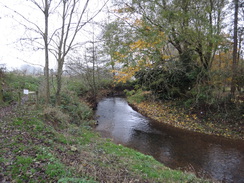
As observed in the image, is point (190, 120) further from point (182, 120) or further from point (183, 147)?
point (183, 147)

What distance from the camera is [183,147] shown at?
8.71 m

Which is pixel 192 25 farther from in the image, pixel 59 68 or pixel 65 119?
pixel 65 119

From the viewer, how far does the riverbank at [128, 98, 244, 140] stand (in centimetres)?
1025

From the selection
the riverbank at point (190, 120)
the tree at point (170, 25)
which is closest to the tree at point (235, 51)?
the tree at point (170, 25)

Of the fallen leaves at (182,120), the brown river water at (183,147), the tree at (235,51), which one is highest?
the tree at (235,51)

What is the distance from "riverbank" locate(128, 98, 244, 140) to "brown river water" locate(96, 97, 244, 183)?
680mm

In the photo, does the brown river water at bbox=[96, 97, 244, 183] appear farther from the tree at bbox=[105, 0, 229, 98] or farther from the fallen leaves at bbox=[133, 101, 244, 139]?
the tree at bbox=[105, 0, 229, 98]

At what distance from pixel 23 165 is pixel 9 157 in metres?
0.58

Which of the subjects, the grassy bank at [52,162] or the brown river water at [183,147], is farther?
the brown river water at [183,147]

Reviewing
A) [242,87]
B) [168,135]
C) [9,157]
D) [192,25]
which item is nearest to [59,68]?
[9,157]

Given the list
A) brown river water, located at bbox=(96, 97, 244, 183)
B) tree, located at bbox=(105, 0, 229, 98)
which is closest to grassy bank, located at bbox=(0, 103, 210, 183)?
brown river water, located at bbox=(96, 97, 244, 183)

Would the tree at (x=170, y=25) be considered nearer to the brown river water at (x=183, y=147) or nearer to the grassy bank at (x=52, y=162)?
the brown river water at (x=183, y=147)

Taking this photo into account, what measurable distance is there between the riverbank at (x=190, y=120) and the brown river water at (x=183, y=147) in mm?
680

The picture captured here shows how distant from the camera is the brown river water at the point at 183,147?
6609 mm
